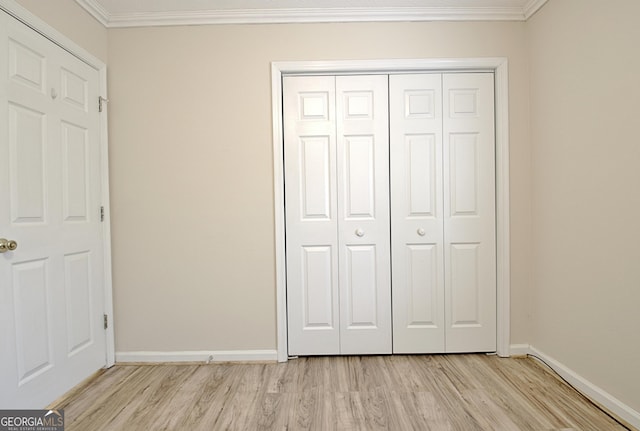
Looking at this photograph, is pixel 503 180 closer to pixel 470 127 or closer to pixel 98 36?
pixel 470 127

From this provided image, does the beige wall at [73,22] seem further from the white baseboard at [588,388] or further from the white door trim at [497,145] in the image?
the white baseboard at [588,388]

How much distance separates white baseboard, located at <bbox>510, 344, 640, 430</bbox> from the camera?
1.71m

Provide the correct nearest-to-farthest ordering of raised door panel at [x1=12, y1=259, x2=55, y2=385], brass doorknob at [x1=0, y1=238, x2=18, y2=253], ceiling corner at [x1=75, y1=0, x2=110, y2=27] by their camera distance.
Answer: brass doorknob at [x1=0, y1=238, x2=18, y2=253] → raised door panel at [x1=12, y1=259, x2=55, y2=385] → ceiling corner at [x1=75, y1=0, x2=110, y2=27]

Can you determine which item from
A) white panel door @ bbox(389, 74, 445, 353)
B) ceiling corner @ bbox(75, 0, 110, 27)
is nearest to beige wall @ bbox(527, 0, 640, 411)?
white panel door @ bbox(389, 74, 445, 353)

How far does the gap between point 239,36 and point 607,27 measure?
7.38 feet

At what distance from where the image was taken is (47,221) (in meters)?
1.92

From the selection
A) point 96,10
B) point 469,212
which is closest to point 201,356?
point 469,212

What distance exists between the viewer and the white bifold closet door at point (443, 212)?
249 centimetres

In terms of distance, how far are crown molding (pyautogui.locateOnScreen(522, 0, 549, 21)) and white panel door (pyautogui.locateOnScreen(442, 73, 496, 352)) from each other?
0.47m

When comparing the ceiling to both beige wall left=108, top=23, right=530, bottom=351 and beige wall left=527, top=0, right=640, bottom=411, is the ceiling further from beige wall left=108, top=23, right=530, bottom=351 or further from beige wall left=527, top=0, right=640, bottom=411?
→ beige wall left=527, top=0, right=640, bottom=411

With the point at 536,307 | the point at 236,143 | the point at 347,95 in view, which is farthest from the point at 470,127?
the point at 236,143

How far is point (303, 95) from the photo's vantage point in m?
2.49

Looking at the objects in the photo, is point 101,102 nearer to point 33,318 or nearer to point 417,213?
point 33,318

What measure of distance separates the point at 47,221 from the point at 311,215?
1.60m
